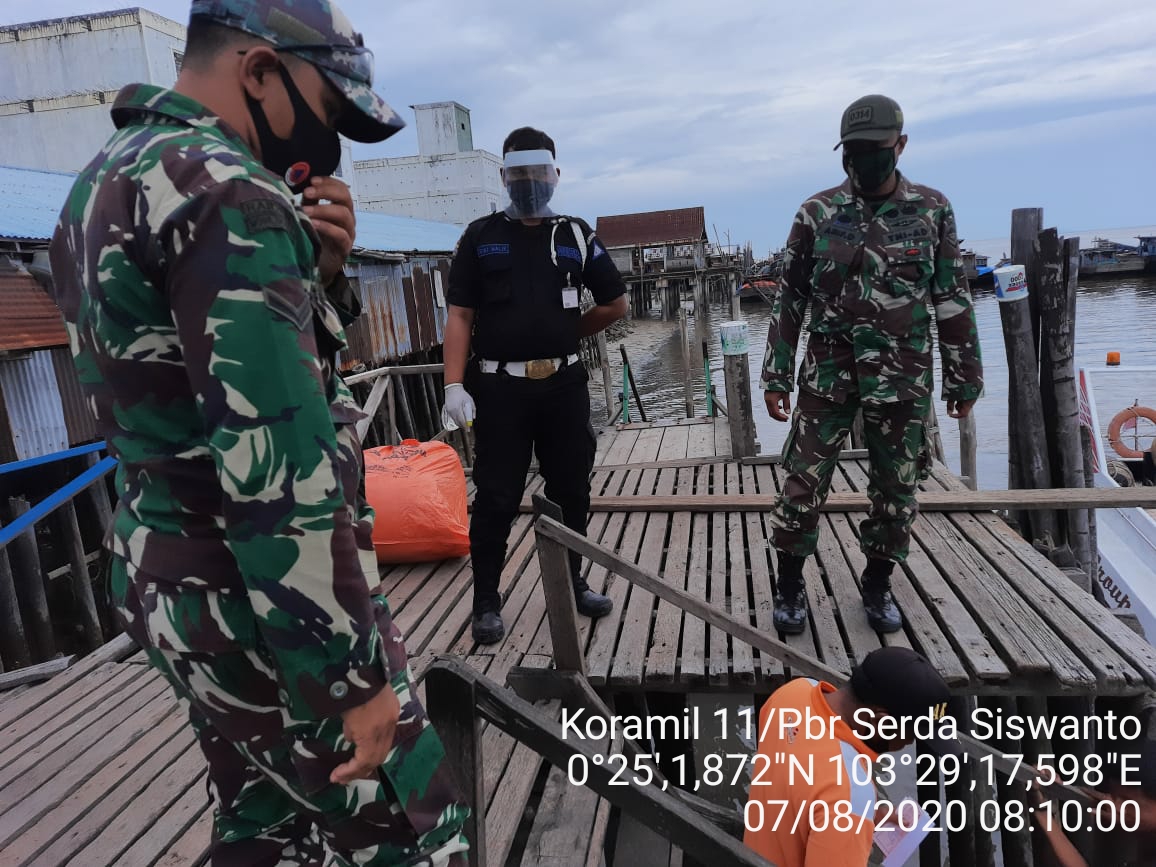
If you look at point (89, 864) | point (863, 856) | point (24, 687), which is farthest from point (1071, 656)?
point (24, 687)

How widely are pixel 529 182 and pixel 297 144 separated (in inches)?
75.6

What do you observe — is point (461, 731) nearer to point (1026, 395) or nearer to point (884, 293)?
point (884, 293)

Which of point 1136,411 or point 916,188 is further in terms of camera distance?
point 1136,411

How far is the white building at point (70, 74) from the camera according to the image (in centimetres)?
1964

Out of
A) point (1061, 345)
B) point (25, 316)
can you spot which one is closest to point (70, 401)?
point (25, 316)

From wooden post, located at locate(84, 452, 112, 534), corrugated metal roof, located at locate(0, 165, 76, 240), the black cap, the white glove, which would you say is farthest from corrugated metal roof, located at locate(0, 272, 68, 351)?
the black cap

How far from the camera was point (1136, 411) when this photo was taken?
10461mm

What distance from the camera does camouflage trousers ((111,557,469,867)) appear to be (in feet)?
4.00

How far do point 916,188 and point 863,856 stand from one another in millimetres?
2665

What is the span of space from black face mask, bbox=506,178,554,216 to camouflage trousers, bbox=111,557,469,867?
87.2 inches

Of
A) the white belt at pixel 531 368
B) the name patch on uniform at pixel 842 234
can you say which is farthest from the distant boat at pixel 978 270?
the white belt at pixel 531 368

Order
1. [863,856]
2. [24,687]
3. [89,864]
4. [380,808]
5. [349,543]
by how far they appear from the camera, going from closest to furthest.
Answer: [349,543], [380,808], [863,856], [89,864], [24,687]

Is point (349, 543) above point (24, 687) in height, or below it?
above

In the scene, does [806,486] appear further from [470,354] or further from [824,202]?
[470,354]
